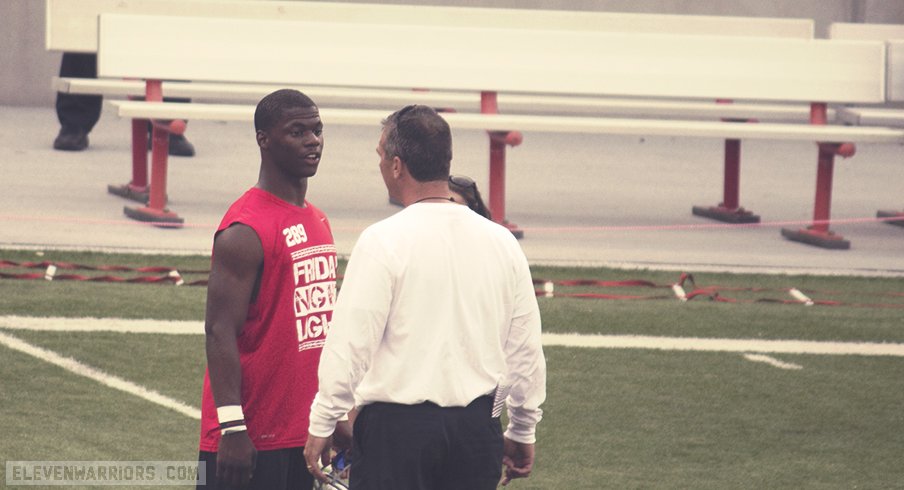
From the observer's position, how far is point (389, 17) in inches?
525

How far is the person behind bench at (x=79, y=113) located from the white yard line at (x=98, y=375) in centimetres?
673

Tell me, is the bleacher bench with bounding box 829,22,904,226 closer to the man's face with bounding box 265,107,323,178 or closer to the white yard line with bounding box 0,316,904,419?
the white yard line with bounding box 0,316,904,419

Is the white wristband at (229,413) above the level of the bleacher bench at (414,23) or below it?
below

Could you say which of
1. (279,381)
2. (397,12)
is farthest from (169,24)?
(279,381)

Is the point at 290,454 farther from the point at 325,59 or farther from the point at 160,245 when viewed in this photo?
the point at 325,59

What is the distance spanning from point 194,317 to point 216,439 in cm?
423

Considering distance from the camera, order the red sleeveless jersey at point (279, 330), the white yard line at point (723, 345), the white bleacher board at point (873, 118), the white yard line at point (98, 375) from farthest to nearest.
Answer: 1. the white bleacher board at point (873, 118)
2. the white yard line at point (723, 345)
3. the white yard line at point (98, 375)
4. the red sleeveless jersey at point (279, 330)

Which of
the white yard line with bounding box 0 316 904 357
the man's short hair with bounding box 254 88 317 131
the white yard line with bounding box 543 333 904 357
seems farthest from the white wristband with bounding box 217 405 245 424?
the white yard line with bounding box 543 333 904 357

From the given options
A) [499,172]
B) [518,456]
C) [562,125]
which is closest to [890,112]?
[562,125]

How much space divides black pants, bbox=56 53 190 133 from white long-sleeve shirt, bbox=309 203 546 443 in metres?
10.6

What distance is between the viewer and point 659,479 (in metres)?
5.57

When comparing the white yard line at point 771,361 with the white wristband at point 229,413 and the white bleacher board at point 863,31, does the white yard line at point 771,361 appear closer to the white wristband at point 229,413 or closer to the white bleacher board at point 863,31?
the white wristband at point 229,413

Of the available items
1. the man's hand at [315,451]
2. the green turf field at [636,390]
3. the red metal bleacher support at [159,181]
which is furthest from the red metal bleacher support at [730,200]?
the man's hand at [315,451]

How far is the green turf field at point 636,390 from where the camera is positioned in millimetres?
5699
